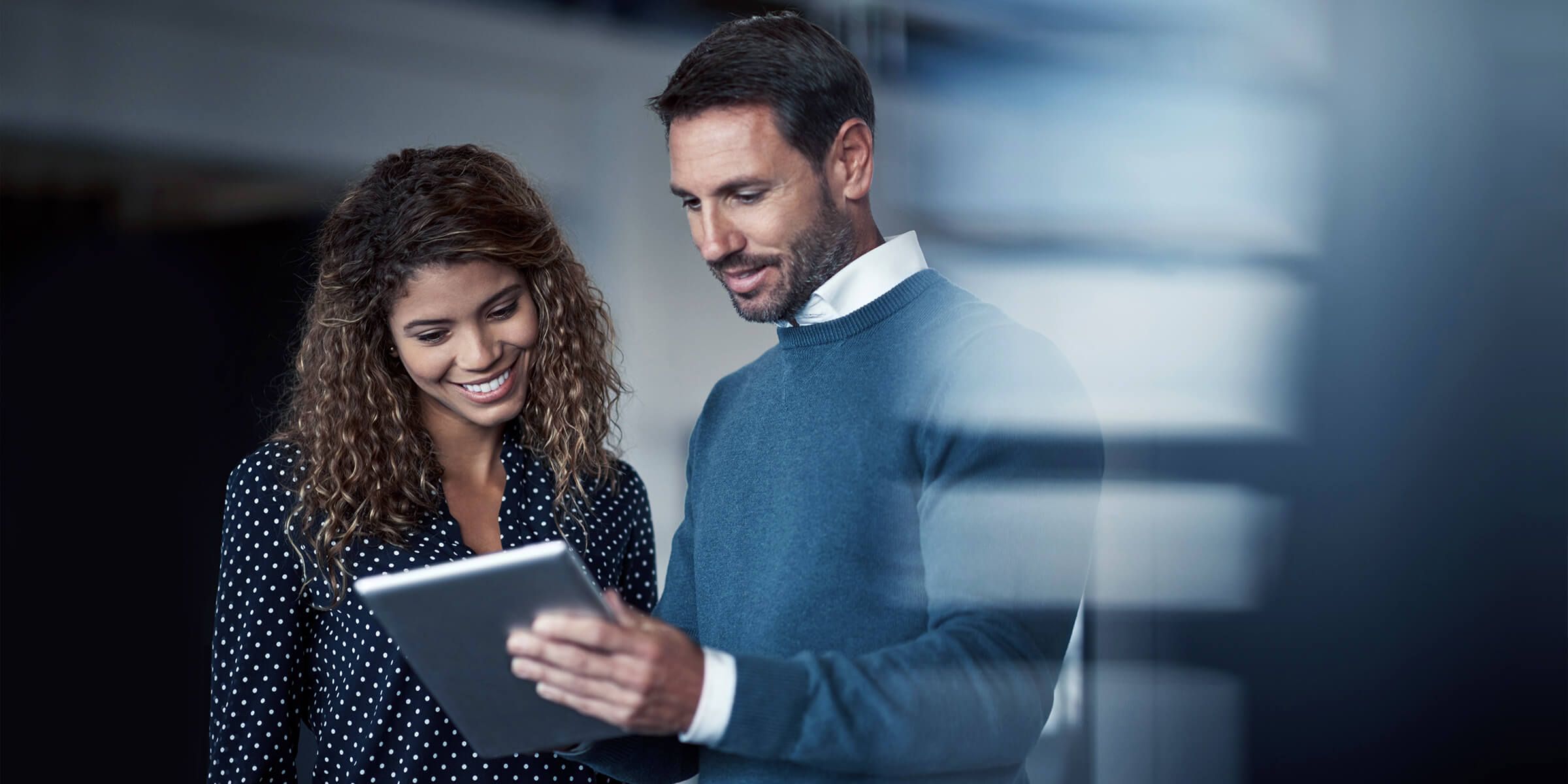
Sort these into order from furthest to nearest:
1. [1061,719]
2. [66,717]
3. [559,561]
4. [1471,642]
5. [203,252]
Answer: [203,252], [66,717], [1061,719], [1471,642], [559,561]

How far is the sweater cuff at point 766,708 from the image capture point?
0.78 metres

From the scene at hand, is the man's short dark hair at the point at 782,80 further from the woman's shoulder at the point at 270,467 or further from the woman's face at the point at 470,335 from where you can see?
the woman's shoulder at the point at 270,467

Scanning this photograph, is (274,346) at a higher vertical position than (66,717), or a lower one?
higher

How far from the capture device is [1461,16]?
2.95ft

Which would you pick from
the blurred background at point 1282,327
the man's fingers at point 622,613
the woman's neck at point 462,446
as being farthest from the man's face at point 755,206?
the woman's neck at point 462,446

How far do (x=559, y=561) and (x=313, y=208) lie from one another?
66.0 inches

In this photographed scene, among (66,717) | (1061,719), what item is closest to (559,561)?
(1061,719)

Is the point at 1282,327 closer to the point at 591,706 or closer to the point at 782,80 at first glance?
the point at 782,80

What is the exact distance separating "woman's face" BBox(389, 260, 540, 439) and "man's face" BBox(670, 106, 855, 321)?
0.31 m

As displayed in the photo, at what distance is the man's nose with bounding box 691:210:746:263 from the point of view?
0.94 m

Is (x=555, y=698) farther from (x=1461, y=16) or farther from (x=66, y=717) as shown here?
(x=66, y=717)

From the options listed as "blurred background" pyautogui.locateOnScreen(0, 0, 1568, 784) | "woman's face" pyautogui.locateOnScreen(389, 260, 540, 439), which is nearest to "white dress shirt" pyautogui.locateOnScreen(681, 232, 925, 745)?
"blurred background" pyautogui.locateOnScreen(0, 0, 1568, 784)

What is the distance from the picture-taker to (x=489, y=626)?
80 cm

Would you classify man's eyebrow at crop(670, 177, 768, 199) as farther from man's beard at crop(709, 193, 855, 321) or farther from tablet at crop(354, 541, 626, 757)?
tablet at crop(354, 541, 626, 757)
